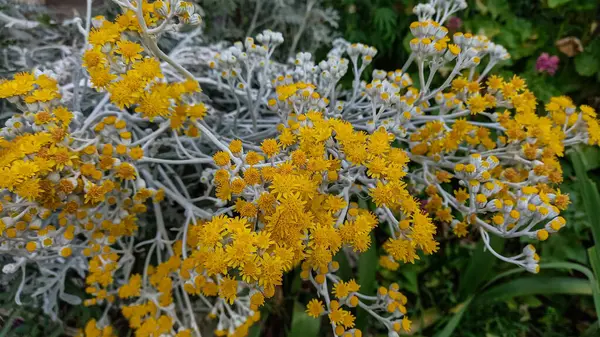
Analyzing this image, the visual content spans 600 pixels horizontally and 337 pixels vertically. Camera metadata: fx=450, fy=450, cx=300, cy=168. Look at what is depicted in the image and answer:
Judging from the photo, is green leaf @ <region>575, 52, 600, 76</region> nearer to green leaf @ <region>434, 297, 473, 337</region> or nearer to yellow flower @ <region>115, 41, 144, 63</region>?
green leaf @ <region>434, 297, 473, 337</region>

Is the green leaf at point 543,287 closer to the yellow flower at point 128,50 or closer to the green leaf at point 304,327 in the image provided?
the green leaf at point 304,327

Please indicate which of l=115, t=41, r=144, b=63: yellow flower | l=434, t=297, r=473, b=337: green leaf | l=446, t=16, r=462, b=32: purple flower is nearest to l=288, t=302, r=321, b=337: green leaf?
l=434, t=297, r=473, b=337: green leaf

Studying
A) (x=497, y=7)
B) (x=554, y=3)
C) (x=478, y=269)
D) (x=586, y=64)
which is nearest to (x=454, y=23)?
(x=497, y=7)

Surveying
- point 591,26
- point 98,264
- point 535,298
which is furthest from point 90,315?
point 591,26

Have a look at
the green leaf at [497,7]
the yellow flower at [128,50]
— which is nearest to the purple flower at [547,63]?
the green leaf at [497,7]

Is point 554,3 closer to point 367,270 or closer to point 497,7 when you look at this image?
point 497,7

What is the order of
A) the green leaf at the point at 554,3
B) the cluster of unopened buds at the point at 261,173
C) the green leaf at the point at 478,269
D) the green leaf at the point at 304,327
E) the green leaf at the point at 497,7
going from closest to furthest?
the cluster of unopened buds at the point at 261,173 → the green leaf at the point at 304,327 → the green leaf at the point at 478,269 → the green leaf at the point at 554,3 → the green leaf at the point at 497,7
